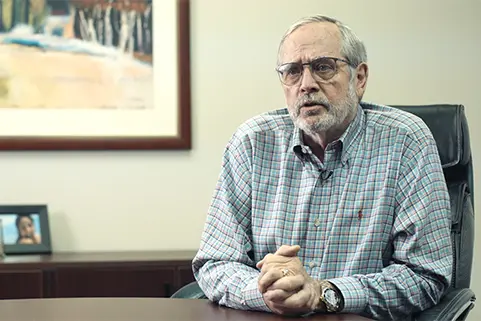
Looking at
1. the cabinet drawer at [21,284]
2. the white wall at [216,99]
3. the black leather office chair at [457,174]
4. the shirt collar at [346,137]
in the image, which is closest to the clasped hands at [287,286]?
the shirt collar at [346,137]

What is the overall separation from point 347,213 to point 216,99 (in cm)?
145

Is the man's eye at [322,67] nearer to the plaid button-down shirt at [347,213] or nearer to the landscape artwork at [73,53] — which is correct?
the plaid button-down shirt at [347,213]

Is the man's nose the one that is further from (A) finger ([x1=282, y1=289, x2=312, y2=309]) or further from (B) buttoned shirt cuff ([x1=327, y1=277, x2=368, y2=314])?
(A) finger ([x1=282, y1=289, x2=312, y2=309])

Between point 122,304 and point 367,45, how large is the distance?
6.96 ft

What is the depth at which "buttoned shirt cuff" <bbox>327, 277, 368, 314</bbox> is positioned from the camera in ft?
5.91

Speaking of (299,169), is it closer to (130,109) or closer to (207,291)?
(207,291)

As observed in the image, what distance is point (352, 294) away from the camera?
1814 mm

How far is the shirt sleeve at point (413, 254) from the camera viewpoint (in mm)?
1880

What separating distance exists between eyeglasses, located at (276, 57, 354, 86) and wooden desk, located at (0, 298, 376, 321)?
2.37 ft

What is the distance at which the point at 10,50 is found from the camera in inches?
129

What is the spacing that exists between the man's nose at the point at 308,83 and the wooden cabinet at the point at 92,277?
3.79ft

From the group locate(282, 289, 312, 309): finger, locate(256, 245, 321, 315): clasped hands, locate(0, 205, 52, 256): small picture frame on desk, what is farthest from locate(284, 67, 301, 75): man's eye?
locate(0, 205, 52, 256): small picture frame on desk

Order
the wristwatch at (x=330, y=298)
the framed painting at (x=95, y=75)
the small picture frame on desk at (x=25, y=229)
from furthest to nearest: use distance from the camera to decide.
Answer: the framed painting at (x=95, y=75) < the small picture frame on desk at (x=25, y=229) < the wristwatch at (x=330, y=298)

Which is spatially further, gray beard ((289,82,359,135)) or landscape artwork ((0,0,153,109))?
landscape artwork ((0,0,153,109))
